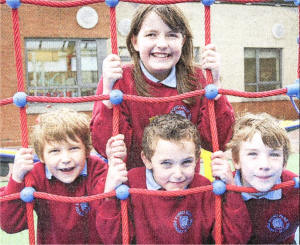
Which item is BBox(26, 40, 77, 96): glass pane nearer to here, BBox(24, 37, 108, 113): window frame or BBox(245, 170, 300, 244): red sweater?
BBox(24, 37, 108, 113): window frame

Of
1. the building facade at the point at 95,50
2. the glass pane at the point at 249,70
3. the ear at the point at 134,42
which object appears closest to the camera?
the ear at the point at 134,42

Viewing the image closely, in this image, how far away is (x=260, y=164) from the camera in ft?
2.13

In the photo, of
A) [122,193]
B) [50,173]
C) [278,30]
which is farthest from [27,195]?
[278,30]

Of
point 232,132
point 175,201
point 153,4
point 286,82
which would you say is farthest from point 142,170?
point 286,82

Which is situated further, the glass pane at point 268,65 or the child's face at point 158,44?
the glass pane at point 268,65

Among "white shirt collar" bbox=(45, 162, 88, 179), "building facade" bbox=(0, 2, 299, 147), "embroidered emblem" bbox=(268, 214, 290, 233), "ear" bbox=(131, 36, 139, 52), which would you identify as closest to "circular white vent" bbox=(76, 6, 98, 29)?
"building facade" bbox=(0, 2, 299, 147)

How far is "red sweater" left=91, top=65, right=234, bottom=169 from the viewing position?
732mm

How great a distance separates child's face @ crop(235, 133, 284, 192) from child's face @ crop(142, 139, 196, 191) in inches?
4.1

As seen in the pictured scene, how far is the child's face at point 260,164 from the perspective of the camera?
0.66 metres

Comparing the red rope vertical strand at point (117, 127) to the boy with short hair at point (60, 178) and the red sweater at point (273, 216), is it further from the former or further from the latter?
the red sweater at point (273, 216)

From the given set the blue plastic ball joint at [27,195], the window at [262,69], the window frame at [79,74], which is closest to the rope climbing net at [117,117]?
the blue plastic ball joint at [27,195]

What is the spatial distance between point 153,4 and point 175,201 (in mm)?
402

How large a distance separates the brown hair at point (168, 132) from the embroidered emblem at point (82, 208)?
17 centimetres

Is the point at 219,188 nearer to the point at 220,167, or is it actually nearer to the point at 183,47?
the point at 220,167
